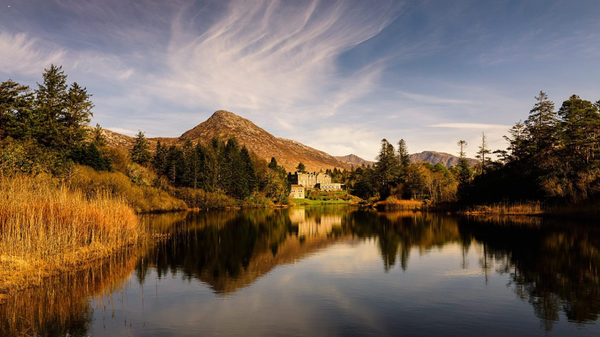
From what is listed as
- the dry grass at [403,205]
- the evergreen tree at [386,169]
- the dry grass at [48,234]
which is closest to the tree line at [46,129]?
the dry grass at [48,234]

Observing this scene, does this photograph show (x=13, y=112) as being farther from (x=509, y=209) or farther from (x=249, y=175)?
(x=509, y=209)

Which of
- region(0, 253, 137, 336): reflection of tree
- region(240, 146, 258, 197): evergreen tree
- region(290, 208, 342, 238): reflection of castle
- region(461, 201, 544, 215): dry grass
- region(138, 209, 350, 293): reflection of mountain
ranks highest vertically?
region(240, 146, 258, 197): evergreen tree

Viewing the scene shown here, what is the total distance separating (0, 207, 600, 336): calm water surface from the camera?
431 inches

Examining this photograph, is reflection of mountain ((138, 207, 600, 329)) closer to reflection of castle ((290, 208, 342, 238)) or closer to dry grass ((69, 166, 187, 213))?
reflection of castle ((290, 208, 342, 238))

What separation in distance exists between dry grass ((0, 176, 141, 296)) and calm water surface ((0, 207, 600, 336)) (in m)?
1.14

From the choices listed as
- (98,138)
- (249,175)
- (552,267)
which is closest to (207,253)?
(552,267)

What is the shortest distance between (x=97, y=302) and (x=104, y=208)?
11.5 meters

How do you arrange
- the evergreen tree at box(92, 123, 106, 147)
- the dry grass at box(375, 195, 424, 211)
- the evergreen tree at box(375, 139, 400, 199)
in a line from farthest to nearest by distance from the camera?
the evergreen tree at box(375, 139, 400, 199)
the dry grass at box(375, 195, 424, 211)
the evergreen tree at box(92, 123, 106, 147)

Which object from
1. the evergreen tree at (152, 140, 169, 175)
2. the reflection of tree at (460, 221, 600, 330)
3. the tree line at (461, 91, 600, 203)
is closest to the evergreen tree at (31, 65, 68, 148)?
the evergreen tree at (152, 140, 169, 175)

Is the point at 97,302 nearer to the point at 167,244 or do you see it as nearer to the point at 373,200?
the point at 167,244

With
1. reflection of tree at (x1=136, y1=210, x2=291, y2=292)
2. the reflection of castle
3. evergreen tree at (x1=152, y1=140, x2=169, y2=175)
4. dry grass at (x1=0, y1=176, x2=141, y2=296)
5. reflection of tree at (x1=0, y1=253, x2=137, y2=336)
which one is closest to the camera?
reflection of tree at (x1=0, y1=253, x2=137, y2=336)

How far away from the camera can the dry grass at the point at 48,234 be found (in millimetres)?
14602

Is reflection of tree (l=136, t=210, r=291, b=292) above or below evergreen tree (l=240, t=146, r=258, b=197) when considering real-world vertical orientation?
below

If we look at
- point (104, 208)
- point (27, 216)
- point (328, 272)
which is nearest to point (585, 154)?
point (328, 272)
